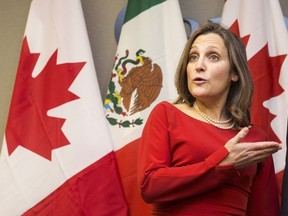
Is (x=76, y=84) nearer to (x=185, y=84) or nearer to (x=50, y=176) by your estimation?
(x=50, y=176)

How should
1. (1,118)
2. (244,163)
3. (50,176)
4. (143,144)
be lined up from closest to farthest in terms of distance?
(244,163)
(143,144)
(50,176)
(1,118)

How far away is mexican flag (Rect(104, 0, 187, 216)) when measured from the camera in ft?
6.21

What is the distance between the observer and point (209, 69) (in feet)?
4.42

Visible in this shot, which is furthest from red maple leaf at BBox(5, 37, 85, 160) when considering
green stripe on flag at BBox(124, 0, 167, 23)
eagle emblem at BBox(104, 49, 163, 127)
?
green stripe on flag at BBox(124, 0, 167, 23)

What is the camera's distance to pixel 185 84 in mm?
1423

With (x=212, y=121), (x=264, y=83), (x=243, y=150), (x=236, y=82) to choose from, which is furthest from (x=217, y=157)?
(x=264, y=83)

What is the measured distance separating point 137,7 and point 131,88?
0.38 m

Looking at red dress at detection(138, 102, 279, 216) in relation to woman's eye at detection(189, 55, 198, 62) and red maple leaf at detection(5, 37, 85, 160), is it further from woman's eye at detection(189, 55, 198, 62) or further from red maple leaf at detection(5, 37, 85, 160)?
red maple leaf at detection(5, 37, 85, 160)

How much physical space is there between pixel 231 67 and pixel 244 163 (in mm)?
344

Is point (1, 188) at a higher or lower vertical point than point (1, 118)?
lower

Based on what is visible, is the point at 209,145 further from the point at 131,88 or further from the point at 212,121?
the point at 131,88

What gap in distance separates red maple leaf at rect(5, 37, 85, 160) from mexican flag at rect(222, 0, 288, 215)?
700 mm

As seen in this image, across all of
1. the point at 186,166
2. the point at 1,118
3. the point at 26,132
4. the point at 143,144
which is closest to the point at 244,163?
the point at 186,166

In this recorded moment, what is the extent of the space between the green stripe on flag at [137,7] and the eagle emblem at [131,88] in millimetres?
174
